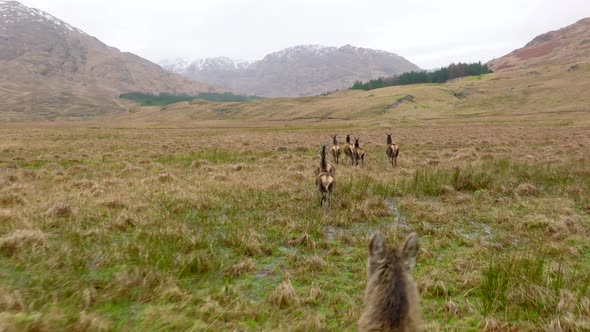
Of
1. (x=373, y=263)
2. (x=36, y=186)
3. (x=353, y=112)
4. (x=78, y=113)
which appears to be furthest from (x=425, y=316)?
(x=78, y=113)

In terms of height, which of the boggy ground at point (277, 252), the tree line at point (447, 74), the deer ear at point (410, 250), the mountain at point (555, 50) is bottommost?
the boggy ground at point (277, 252)

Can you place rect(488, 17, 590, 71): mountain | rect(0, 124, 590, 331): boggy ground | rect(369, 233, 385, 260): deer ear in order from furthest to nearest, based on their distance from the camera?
rect(488, 17, 590, 71): mountain, rect(0, 124, 590, 331): boggy ground, rect(369, 233, 385, 260): deer ear

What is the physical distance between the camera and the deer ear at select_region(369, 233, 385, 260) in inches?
106

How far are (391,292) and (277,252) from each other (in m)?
4.09

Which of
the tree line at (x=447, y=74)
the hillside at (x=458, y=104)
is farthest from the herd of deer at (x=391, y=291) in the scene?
the tree line at (x=447, y=74)

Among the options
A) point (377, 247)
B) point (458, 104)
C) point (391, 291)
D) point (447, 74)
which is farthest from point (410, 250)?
point (447, 74)

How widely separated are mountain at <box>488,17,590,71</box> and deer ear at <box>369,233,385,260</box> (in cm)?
16031

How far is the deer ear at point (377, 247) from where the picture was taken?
8.84 ft

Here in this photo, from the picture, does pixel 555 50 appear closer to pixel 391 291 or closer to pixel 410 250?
pixel 410 250

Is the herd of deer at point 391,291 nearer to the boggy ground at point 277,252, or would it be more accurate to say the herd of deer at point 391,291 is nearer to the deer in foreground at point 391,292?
the deer in foreground at point 391,292

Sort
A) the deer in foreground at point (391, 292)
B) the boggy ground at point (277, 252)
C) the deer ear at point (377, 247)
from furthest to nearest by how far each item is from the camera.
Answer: the boggy ground at point (277, 252) → the deer ear at point (377, 247) → the deer in foreground at point (391, 292)

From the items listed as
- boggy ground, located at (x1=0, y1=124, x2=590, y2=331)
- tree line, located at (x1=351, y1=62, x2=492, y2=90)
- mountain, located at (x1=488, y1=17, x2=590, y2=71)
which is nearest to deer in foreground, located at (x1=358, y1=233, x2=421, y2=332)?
boggy ground, located at (x1=0, y1=124, x2=590, y2=331)

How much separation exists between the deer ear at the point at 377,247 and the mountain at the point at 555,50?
160m

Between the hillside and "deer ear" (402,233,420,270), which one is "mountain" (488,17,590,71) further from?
"deer ear" (402,233,420,270)
